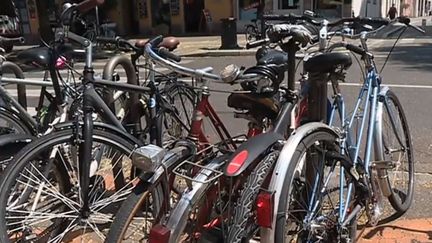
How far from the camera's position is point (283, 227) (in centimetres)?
226

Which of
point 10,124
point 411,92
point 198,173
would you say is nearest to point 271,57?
point 198,173

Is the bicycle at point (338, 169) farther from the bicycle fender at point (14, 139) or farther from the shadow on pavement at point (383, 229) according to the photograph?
the bicycle fender at point (14, 139)

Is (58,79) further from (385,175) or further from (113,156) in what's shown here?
(385,175)

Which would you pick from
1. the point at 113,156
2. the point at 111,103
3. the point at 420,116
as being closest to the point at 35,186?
the point at 113,156

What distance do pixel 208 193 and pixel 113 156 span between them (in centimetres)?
104

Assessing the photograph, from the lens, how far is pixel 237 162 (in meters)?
2.24

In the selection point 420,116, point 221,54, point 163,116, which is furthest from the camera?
point 221,54

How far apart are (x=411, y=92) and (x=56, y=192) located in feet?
22.1

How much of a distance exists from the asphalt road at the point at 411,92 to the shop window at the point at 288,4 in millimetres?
9058

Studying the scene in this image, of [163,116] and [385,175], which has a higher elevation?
[163,116]

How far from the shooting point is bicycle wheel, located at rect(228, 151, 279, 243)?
2.28 m

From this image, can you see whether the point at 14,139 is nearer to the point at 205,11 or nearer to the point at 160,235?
the point at 160,235

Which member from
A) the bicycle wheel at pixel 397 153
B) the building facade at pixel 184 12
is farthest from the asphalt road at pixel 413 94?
the building facade at pixel 184 12

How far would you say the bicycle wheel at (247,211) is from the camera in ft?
7.48
